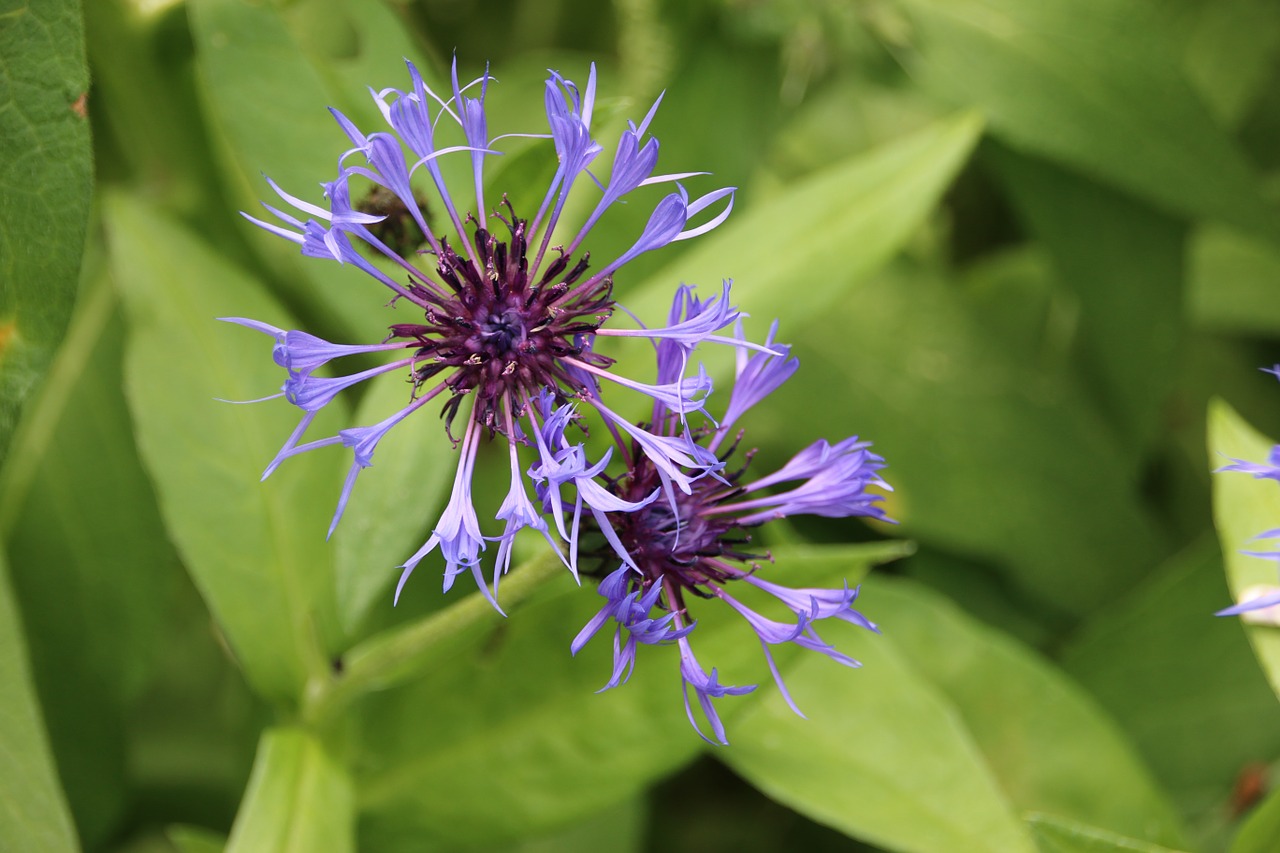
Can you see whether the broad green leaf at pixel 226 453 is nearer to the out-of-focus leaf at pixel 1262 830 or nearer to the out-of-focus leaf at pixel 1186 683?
the out-of-focus leaf at pixel 1262 830

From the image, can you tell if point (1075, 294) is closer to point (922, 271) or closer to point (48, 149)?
point (922, 271)

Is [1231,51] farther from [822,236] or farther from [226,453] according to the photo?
[226,453]

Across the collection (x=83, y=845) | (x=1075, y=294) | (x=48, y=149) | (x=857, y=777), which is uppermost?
(x=1075, y=294)

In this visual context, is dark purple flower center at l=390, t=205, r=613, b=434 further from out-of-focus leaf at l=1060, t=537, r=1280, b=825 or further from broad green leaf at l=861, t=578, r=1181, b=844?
out-of-focus leaf at l=1060, t=537, r=1280, b=825

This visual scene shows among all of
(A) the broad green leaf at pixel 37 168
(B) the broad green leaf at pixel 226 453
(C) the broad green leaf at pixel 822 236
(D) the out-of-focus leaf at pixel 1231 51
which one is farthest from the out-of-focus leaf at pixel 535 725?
(D) the out-of-focus leaf at pixel 1231 51

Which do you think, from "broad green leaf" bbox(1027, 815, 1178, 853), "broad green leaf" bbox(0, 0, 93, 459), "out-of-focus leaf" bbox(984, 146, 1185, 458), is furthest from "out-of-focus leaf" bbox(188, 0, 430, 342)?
"out-of-focus leaf" bbox(984, 146, 1185, 458)

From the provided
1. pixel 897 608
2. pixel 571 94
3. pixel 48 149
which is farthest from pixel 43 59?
pixel 897 608
